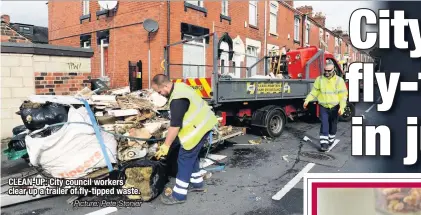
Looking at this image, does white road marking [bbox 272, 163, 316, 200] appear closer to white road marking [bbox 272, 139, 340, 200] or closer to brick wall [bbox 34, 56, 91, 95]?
white road marking [bbox 272, 139, 340, 200]

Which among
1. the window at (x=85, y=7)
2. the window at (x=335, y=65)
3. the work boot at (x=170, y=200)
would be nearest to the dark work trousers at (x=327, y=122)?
the window at (x=335, y=65)

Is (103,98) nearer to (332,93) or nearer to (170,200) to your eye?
(170,200)

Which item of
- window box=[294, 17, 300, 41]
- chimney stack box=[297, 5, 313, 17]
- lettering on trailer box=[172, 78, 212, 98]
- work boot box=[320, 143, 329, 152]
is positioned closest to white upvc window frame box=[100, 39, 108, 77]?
lettering on trailer box=[172, 78, 212, 98]

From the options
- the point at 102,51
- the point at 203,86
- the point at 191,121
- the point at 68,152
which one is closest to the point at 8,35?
the point at 102,51

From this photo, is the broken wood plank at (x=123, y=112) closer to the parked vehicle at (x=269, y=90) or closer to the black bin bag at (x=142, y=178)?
the black bin bag at (x=142, y=178)

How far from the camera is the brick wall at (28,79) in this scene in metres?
6.61

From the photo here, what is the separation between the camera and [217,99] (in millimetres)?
6148

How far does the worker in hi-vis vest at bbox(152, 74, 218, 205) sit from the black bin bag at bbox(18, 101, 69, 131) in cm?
144

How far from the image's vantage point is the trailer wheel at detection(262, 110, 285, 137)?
7.23 m

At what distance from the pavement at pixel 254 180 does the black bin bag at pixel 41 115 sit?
1007 millimetres

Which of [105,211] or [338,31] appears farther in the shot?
[338,31]

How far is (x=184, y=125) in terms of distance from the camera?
3.97 metres

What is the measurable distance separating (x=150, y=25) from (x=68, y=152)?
281 inches

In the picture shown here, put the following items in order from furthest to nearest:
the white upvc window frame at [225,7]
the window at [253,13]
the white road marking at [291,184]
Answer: the window at [253,13]
the white upvc window frame at [225,7]
the white road marking at [291,184]
